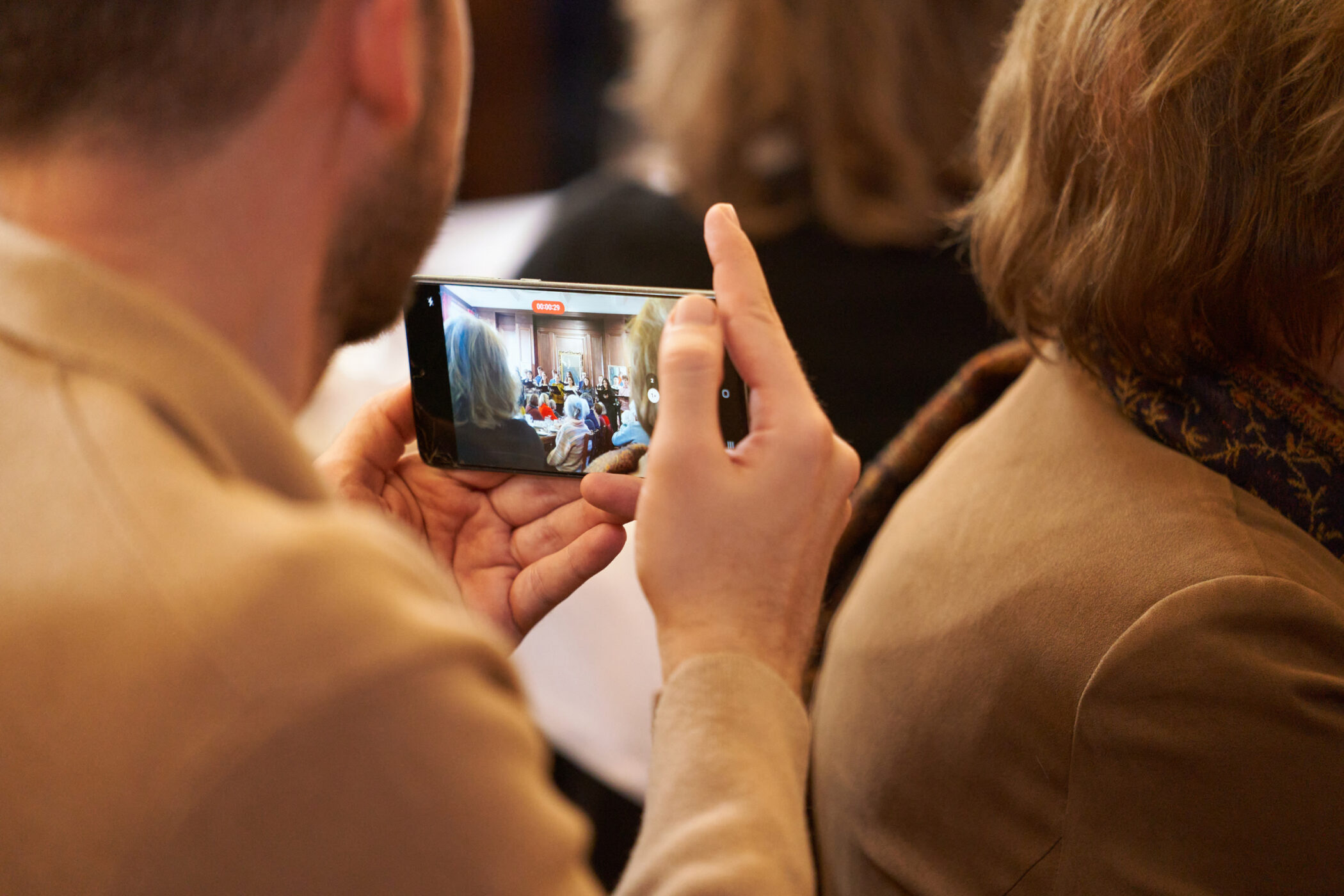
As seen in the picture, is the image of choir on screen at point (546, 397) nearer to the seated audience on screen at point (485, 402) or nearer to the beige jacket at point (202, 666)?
the seated audience on screen at point (485, 402)

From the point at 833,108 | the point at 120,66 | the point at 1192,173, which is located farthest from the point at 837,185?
the point at 120,66

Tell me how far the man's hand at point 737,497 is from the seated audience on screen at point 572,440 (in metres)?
0.14

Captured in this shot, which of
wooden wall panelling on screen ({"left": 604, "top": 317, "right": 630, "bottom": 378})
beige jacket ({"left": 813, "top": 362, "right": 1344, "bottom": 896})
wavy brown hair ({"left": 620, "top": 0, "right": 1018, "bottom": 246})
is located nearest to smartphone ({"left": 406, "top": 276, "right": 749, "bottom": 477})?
wooden wall panelling on screen ({"left": 604, "top": 317, "right": 630, "bottom": 378})

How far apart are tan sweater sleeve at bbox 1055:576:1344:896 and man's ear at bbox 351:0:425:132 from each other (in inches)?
21.5

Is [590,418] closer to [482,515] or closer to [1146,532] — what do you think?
[482,515]

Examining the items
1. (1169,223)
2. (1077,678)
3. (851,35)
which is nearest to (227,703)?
(1077,678)

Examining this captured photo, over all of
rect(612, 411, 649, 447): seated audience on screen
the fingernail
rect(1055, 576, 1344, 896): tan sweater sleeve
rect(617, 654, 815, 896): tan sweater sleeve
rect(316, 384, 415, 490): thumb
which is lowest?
rect(1055, 576, 1344, 896): tan sweater sleeve

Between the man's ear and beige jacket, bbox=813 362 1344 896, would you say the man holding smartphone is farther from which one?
beige jacket, bbox=813 362 1344 896

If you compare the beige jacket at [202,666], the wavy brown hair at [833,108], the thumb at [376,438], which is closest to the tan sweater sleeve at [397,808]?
the beige jacket at [202,666]

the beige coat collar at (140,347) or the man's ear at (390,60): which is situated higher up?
the man's ear at (390,60)

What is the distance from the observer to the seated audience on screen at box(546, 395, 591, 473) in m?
0.77

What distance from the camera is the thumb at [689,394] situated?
62cm

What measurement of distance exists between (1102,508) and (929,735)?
21 cm

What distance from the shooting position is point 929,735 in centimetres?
82
